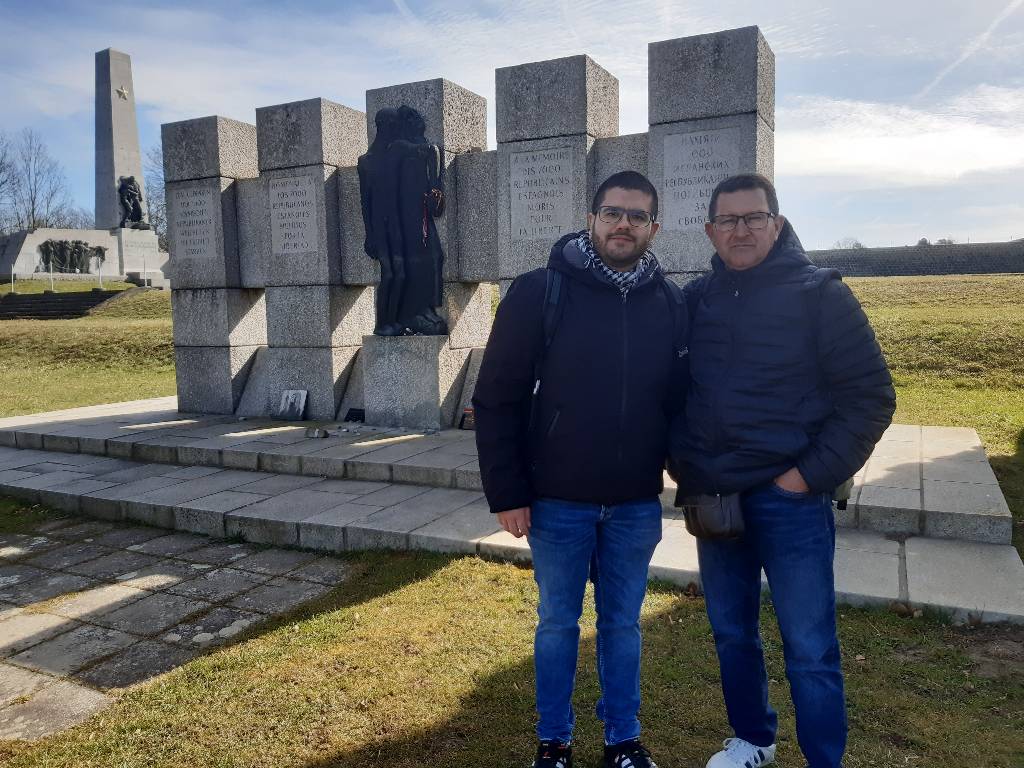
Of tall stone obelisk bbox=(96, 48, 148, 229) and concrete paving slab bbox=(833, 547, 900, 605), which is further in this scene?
tall stone obelisk bbox=(96, 48, 148, 229)

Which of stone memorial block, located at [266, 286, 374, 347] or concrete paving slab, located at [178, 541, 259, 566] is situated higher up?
stone memorial block, located at [266, 286, 374, 347]

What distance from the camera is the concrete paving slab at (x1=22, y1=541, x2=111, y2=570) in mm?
4805

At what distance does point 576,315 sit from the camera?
7.54ft

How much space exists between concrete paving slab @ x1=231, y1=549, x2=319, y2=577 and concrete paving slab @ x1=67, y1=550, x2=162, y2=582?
1.92 ft

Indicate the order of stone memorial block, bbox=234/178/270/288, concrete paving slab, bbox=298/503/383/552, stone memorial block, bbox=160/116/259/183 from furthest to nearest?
stone memorial block, bbox=160/116/259/183 < stone memorial block, bbox=234/178/270/288 < concrete paving slab, bbox=298/503/383/552

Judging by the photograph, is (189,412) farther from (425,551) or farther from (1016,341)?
(1016,341)

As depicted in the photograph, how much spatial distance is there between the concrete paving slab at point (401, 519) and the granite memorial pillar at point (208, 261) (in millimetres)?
4303

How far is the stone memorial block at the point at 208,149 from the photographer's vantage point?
344 inches

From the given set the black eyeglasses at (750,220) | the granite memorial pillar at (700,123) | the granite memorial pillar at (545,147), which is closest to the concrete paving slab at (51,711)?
the black eyeglasses at (750,220)

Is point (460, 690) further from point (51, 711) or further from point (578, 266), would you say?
point (578, 266)

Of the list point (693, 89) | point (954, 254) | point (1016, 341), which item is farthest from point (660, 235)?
point (954, 254)

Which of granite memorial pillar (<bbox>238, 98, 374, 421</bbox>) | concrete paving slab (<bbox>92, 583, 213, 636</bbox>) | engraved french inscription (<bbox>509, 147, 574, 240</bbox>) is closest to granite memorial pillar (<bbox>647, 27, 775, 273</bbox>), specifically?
engraved french inscription (<bbox>509, 147, 574, 240</bbox>)

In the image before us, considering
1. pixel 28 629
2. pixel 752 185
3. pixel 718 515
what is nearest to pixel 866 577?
Answer: pixel 718 515

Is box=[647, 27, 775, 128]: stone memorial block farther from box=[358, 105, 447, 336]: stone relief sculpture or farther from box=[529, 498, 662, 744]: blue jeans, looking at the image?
box=[529, 498, 662, 744]: blue jeans
